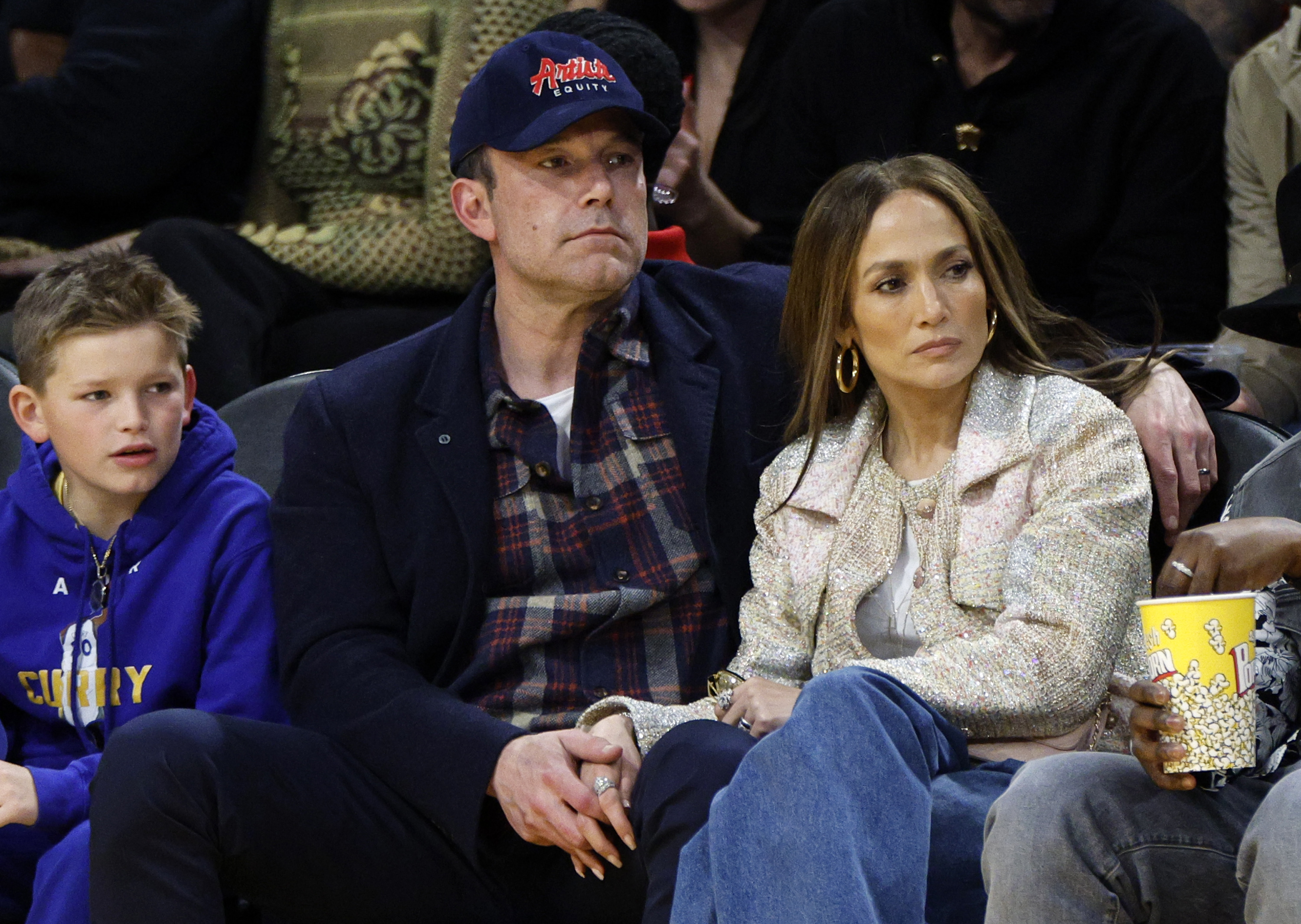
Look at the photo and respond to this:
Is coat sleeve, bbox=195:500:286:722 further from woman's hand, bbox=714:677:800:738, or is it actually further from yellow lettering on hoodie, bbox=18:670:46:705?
woman's hand, bbox=714:677:800:738

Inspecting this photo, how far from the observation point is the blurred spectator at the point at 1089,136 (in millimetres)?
2797

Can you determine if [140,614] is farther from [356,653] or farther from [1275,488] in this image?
[1275,488]

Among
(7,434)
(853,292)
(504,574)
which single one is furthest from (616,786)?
(7,434)

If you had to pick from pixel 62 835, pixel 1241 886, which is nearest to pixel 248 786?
pixel 62 835

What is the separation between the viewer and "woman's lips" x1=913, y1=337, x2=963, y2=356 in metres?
2.03

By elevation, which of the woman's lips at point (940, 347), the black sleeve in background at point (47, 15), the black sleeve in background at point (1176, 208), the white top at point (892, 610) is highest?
the black sleeve in background at point (47, 15)

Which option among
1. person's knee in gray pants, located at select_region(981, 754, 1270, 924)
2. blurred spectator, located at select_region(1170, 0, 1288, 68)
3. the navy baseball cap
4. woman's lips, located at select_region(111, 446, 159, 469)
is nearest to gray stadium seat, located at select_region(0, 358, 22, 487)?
woman's lips, located at select_region(111, 446, 159, 469)

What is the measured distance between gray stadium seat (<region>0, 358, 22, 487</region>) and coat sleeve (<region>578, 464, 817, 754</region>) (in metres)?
1.32

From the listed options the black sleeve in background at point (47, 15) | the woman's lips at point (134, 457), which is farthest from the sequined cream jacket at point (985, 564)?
the black sleeve in background at point (47, 15)

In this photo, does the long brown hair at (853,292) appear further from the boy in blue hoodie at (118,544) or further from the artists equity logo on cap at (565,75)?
the boy in blue hoodie at (118,544)

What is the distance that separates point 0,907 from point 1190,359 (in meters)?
1.70

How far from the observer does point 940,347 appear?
2035 millimetres

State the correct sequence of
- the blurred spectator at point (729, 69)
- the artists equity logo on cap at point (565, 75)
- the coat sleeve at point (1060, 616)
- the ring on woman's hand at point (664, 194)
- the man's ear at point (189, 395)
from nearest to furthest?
the coat sleeve at point (1060, 616) → the artists equity logo on cap at point (565, 75) → the man's ear at point (189, 395) → the ring on woman's hand at point (664, 194) → the blurred spectator at point (729, 69)

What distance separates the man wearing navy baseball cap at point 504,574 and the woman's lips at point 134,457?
0.60ft
